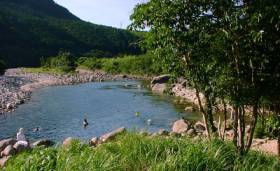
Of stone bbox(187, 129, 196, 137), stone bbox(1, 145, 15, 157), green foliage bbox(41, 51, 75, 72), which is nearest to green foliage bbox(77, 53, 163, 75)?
green foliage bbox(41, 51, 75, 72)

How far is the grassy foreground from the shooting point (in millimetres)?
8656

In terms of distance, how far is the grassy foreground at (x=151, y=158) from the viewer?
28.4 ft

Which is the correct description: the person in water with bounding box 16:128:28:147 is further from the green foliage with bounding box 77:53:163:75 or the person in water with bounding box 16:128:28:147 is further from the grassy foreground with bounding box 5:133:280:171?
the green foliage with bounding box 77:53:163:75

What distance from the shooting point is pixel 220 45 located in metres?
11.1

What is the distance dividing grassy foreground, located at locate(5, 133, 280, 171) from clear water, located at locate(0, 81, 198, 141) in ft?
52.9

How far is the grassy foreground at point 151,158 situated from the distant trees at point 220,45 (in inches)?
44.0

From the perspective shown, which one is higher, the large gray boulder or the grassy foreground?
the grassy foreground

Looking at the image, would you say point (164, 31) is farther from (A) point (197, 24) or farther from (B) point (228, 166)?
(B) point (228, 166)

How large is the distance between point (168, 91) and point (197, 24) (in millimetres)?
2862

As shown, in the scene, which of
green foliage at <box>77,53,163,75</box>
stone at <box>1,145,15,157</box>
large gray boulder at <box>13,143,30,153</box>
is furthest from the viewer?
green foliage at <box>77,53,163,75</box>

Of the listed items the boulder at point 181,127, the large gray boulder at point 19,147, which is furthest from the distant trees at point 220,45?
the boulder at point 181,127

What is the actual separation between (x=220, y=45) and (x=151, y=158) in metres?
3.25

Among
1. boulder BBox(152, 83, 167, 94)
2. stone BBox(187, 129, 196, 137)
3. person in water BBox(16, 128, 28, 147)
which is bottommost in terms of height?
person in water BBox(16, 128, 28, 147)

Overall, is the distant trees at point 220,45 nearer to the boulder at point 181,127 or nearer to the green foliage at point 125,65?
the boulder at point 181,127
